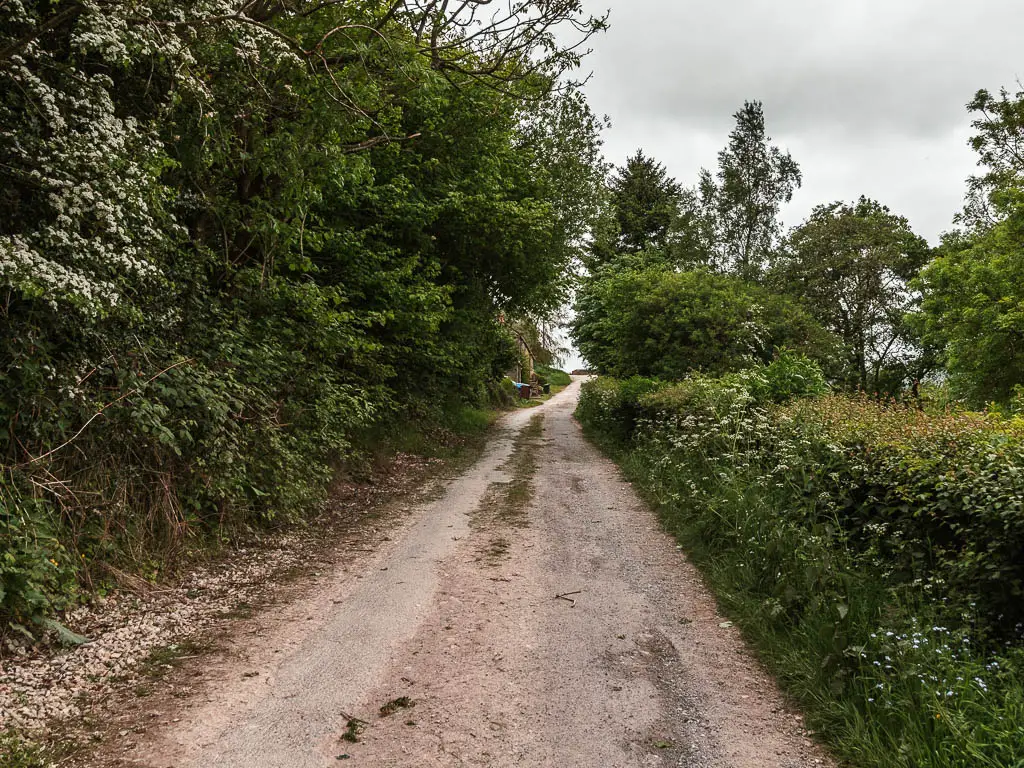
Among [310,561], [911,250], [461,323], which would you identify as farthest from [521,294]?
[911,250]

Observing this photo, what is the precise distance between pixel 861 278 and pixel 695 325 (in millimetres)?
16849

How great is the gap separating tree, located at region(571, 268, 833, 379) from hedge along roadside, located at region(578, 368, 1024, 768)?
9.55 metres

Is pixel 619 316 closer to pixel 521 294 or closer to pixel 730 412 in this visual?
pixel 521 294

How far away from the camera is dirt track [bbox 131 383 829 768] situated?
10.2ft

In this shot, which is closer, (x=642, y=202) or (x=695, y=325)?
(x=695, y=325)

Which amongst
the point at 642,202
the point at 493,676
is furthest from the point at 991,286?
the point at 493,676

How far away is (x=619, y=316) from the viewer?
1962 cm

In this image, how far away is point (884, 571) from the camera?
4.55m

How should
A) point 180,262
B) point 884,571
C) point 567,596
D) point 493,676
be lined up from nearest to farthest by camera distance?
point 493,676, point 884,571, point 567,596, point 180,262

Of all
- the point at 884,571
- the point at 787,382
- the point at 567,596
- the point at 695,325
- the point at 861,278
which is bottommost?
the point at 567,596

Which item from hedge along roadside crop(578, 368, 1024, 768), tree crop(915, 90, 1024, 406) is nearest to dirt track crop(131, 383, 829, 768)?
hedge along roadside crop(578, 368, 1024, 768)

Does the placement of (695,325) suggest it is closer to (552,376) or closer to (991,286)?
(991,286)

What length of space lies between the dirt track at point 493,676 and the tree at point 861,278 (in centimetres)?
2707

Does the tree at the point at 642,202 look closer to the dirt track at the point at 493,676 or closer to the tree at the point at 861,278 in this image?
the tree at the point at 861,278
